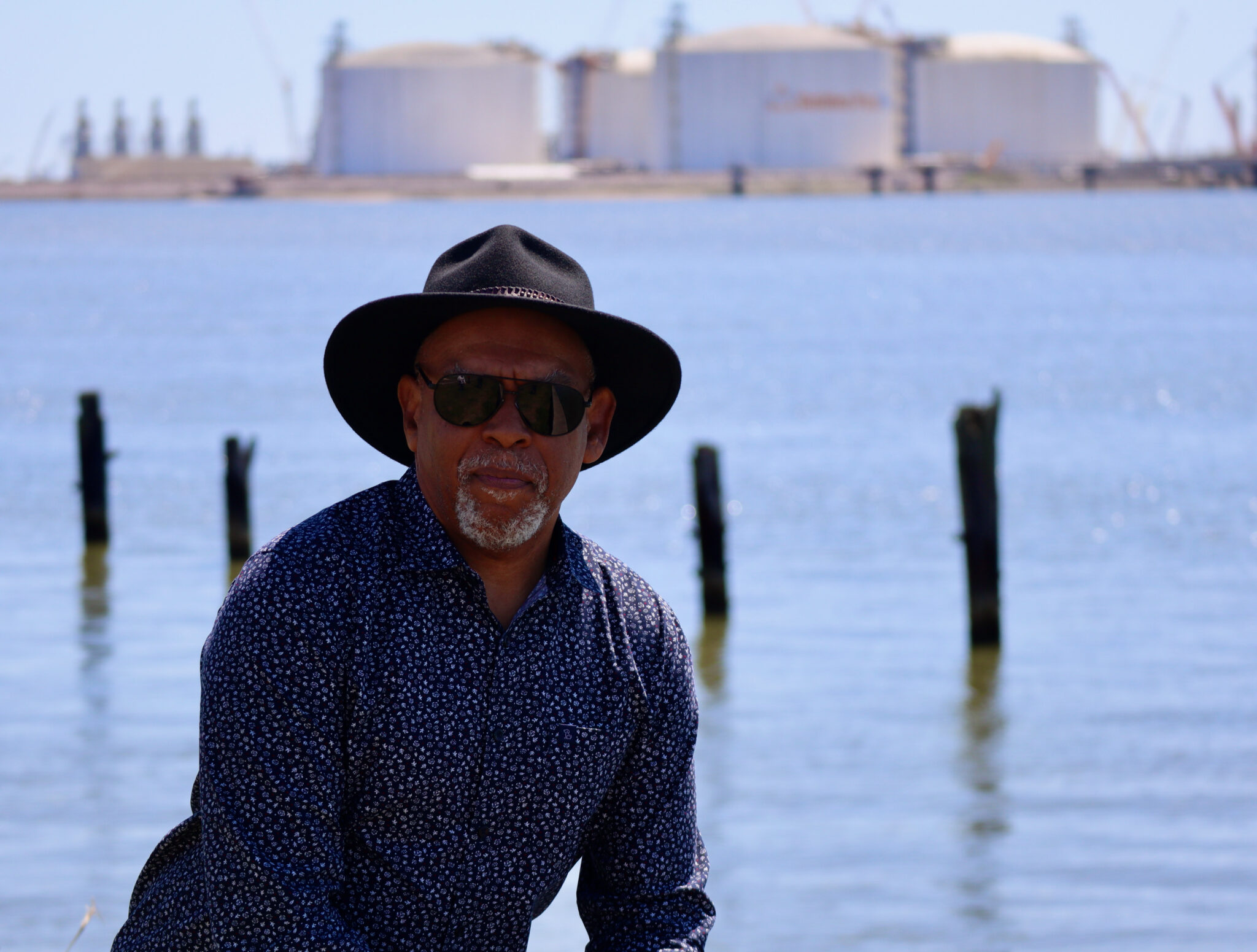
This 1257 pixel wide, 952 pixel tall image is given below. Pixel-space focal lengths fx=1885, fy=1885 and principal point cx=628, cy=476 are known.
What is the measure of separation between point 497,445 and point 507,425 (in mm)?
37

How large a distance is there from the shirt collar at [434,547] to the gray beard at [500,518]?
4 centimetres

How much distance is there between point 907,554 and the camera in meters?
16.8

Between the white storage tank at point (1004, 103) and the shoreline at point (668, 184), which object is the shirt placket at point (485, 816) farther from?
the white storage tank at point (1004, 103)

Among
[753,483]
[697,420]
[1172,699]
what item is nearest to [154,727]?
[1172,699]

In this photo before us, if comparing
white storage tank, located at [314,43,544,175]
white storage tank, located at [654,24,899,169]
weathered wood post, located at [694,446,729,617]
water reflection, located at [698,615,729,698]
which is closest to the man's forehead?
water reflection, located at [698,615,729,698]

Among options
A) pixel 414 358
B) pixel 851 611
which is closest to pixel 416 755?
pixel 414 358

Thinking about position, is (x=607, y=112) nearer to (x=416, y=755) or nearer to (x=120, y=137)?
(x=120, y=137)

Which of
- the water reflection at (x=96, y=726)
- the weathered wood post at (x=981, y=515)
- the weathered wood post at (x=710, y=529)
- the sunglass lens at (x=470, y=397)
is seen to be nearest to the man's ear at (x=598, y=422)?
the sunglass lens at (x=470, y=397)

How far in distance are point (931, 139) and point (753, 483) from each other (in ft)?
421

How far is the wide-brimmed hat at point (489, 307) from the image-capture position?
2539 millimetres

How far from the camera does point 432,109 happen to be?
140 m

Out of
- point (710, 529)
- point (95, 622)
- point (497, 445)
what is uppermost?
point (497, 445)

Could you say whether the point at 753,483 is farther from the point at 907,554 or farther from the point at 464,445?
the point at 464,445

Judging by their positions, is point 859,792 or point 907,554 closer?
point 859,792
